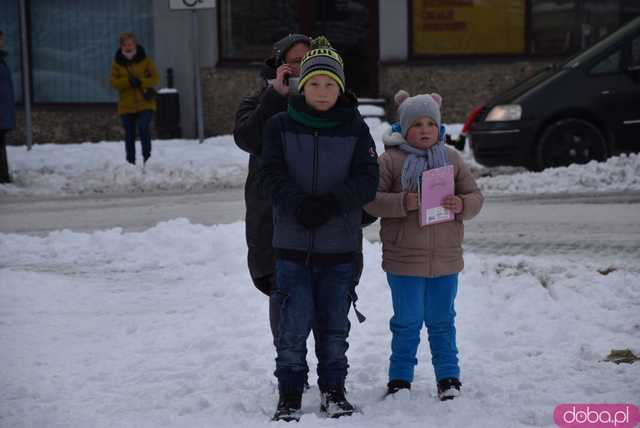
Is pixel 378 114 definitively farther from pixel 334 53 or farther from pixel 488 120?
pixel 334 53

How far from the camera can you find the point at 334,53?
4980mm

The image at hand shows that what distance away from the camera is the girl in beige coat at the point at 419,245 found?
521cm

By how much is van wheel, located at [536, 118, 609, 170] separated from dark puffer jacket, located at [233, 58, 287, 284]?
27.3ft

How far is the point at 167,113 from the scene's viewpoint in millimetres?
18984

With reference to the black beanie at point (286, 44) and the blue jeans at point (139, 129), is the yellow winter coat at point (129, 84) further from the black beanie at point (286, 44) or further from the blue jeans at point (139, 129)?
the black beanie at point (286, 44)

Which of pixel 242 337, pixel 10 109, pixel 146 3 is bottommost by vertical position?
pixel 242 337

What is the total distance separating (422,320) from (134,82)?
1066 cm

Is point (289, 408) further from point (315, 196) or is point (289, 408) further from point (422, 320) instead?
point (315, 196)

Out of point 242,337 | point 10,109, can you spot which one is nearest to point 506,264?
point 242,337

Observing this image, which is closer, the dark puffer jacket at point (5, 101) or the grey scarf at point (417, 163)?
the grey scarf at point (417, 163)

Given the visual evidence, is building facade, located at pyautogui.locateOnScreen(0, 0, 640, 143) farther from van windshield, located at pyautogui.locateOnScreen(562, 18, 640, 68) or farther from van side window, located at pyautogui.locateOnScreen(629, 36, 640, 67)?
van side window, located at pyautogui.locateOnScreen(629, 36, 640, 67)

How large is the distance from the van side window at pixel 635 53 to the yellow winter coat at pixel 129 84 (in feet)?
20.5

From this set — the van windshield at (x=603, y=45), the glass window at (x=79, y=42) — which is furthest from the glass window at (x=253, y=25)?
the van windshield at (x=603, y=45)

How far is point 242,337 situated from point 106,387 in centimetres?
117
